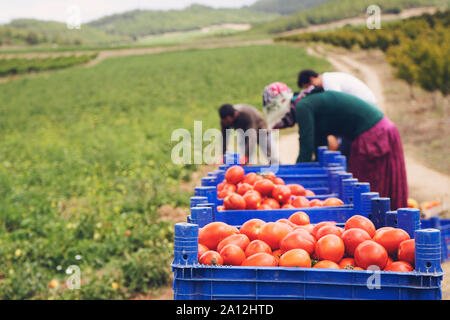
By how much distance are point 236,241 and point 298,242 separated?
300 millimetres

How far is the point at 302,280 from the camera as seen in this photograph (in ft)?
6.44

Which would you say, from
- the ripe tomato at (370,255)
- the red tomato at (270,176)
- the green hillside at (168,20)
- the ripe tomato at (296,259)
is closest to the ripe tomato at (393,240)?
the ripe tomato at (370,255)

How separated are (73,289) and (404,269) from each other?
366 centimetres

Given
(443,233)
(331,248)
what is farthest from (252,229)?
(443,233)

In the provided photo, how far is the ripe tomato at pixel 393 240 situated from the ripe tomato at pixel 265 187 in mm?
1422

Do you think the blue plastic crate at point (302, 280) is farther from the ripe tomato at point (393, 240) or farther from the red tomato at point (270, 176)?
the red tomato at point (270, 176)

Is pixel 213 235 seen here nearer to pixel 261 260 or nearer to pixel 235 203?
pixel 261 260

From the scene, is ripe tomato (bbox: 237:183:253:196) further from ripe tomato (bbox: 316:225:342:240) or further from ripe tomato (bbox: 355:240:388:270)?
ripe tomato (bbox: 355:240:388:270)

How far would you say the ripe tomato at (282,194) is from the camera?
3.58 m

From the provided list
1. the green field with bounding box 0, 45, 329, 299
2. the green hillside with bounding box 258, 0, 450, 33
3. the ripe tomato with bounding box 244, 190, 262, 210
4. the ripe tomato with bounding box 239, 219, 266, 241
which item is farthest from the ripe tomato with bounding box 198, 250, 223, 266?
the green hillside with bounding box 258, 0, 450, 33

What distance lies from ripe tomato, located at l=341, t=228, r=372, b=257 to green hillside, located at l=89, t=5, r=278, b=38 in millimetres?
156031

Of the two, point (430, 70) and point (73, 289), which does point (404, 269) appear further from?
point (430, 70)

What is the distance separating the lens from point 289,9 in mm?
197375
